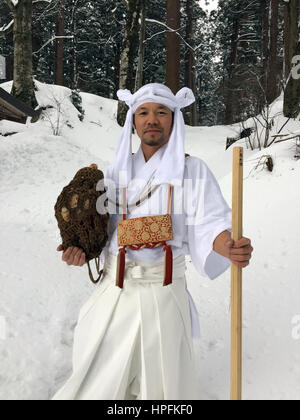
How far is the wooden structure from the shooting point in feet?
20.2

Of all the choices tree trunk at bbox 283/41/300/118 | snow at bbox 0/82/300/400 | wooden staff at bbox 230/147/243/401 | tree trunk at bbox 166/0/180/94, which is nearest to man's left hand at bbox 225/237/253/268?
wooden staff at bbox 230/147/243/401

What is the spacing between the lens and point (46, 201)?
19.8 feet

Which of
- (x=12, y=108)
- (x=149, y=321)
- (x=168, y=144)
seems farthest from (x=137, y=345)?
(x=12, y=108)

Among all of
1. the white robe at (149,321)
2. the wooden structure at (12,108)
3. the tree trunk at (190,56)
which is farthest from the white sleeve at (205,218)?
the tree trunk at (190,56)

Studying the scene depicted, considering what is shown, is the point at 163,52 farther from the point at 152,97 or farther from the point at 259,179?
the point at 152,97

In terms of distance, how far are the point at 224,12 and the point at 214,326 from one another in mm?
19786

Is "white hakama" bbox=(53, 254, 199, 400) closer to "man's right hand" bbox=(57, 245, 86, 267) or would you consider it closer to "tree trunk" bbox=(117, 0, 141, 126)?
"man's right hand" bbox=(57, 245, 86, 267)

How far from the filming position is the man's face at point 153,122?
1.83 m

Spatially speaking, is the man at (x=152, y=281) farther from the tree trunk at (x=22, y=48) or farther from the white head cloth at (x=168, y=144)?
the tree trunk at (x=22, y=48)

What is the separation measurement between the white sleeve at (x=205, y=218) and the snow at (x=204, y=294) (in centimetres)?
105

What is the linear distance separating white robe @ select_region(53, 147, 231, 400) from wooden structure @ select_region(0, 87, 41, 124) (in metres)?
5.30

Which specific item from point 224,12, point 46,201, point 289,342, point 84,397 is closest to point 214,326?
point 289,342
